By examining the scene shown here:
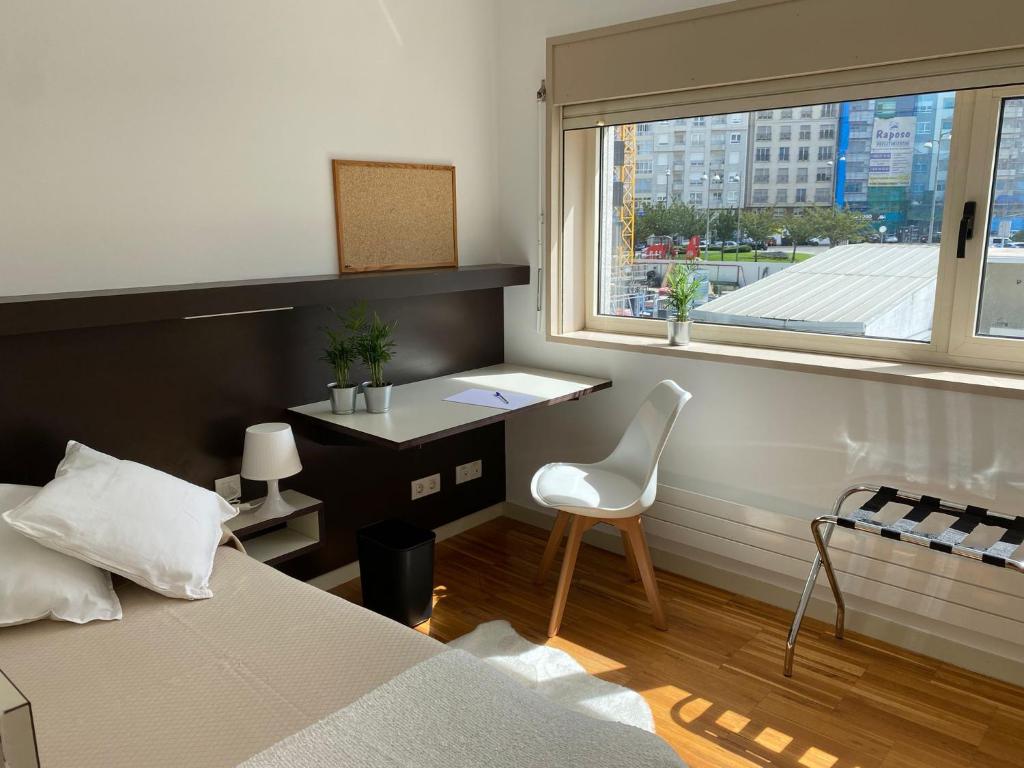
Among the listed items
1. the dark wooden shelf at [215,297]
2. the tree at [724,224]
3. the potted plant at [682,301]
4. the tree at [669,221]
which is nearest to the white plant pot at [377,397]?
the dark wooden shelf at [215,297]

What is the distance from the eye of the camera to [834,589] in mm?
2715

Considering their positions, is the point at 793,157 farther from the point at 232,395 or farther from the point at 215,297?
the point at 232,395

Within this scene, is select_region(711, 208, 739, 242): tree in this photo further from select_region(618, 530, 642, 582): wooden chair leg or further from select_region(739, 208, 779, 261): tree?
select_region(618, 530, 642, 582): wooden chair leg

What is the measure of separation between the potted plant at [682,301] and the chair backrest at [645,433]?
22 cm

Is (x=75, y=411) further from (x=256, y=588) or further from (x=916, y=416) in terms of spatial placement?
(x=916, y=416)

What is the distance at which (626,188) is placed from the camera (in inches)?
135

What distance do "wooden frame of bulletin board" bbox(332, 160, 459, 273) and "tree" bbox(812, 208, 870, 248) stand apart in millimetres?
1521

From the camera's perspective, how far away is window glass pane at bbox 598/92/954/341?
106 inches

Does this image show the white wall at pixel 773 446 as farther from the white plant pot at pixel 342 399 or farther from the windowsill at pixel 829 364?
the white plant pot at pixel 342 399

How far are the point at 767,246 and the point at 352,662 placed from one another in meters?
2.22

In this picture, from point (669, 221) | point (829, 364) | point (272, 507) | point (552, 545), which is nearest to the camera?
point (272, 507)

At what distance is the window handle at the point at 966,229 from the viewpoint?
2.53 m

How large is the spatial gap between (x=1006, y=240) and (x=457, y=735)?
2271 mm

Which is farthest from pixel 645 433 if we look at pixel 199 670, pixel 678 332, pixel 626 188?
pixel 199 670
